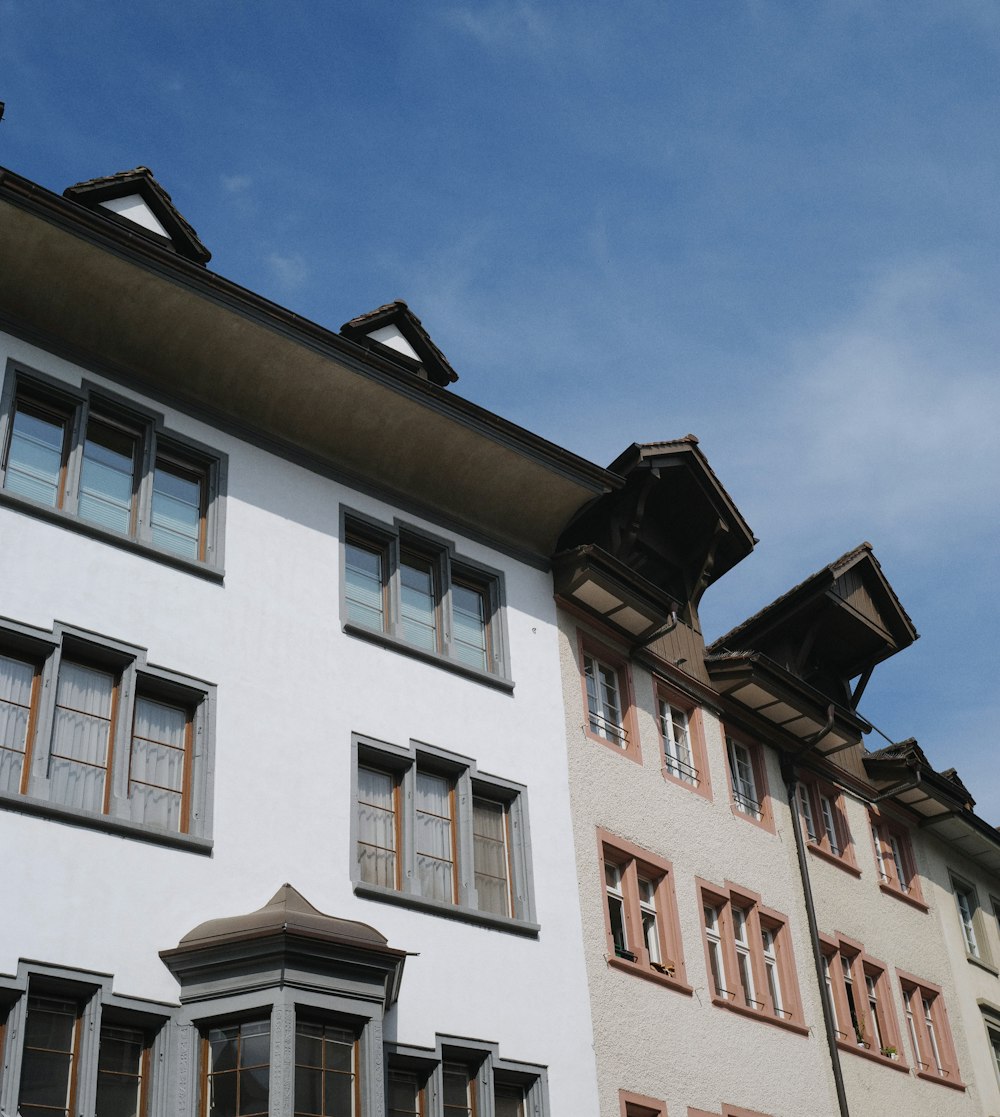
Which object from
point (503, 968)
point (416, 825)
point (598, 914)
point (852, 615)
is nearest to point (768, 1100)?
point (598, 914)

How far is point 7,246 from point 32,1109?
9.02 m

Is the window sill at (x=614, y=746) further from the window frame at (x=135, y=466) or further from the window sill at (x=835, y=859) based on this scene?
the window frame at (x=135, y=466)

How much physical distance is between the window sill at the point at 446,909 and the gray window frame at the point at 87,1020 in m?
2.87

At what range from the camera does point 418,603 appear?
2009 centimetres

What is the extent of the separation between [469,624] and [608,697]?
2.96 metres

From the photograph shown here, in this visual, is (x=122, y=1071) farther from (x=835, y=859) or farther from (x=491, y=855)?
(x=835, y=859)

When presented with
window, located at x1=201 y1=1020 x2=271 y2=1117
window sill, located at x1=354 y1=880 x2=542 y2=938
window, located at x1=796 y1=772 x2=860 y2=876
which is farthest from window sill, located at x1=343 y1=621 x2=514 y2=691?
window, located at x1=796 y1=772 x2=860 y2=876

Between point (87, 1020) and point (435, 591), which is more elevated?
point (435, 591)

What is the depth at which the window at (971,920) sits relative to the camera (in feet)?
101

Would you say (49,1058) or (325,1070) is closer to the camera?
(49,1058)

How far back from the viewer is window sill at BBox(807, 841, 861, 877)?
25703 mm

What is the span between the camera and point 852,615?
28.5 metres

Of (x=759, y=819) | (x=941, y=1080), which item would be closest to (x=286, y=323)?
(x=759, y=819)

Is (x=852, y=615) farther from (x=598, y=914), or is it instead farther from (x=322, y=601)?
(x=322, y=601)
